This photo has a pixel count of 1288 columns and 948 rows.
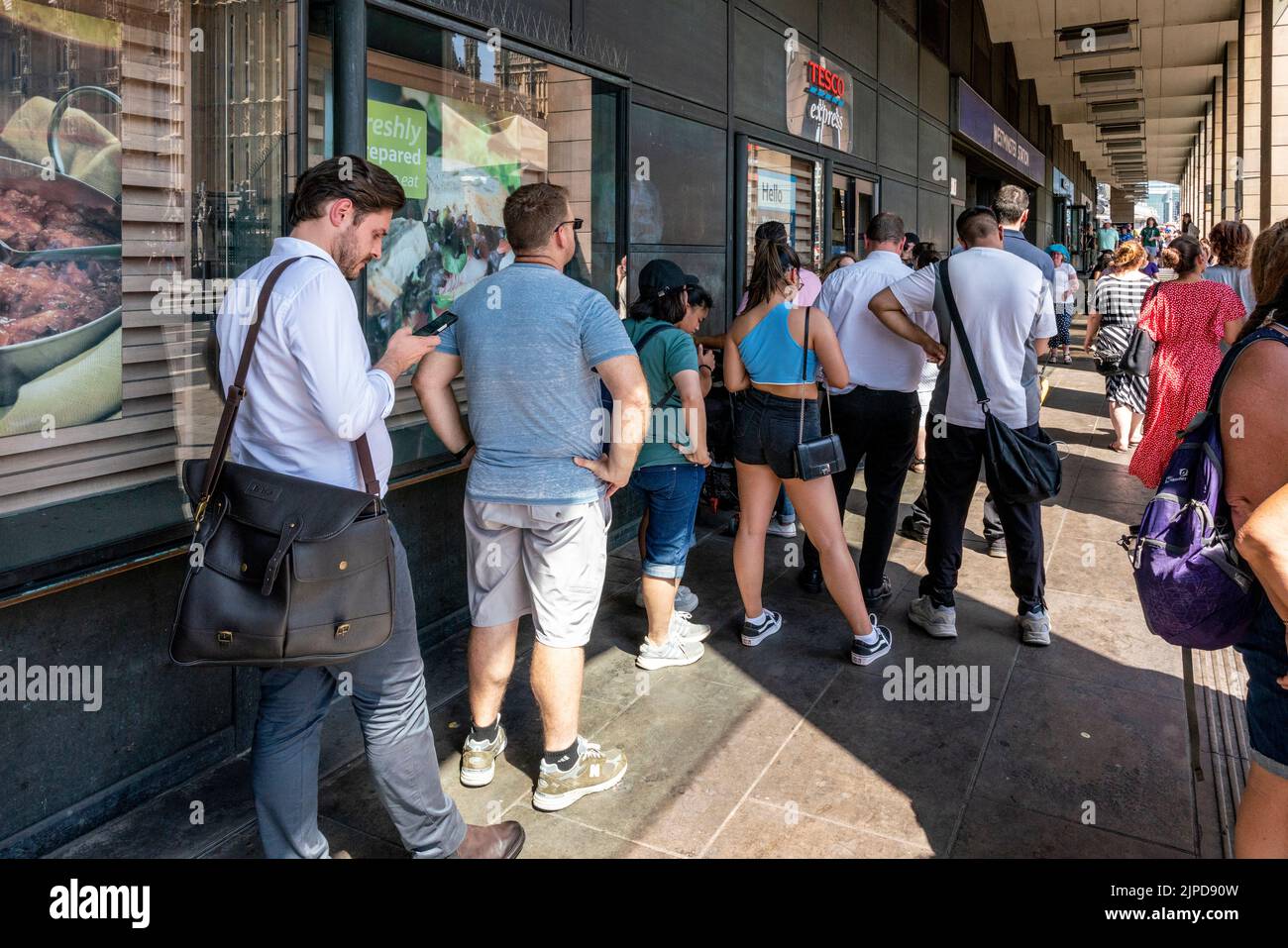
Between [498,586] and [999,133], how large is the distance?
16317mm

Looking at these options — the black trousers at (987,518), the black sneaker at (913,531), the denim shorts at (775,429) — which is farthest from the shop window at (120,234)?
the black sneaker at (913,531)

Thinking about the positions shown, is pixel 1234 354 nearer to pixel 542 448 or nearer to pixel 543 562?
pixel 542 448

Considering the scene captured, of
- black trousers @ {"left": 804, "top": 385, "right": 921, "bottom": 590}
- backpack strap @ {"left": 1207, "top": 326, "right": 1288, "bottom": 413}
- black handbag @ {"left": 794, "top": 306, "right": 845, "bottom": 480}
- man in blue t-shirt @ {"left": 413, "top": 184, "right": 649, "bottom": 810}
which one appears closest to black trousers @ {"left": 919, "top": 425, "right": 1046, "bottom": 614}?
black trousers @ {"left": 804, "top": 385, "right": 921, "bottom": 590}

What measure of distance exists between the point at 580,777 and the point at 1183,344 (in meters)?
4.91

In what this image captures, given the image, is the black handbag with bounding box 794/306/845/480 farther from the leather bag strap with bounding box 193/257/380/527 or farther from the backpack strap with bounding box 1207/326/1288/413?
the leather bag strap with bounding box 193/257/380/527

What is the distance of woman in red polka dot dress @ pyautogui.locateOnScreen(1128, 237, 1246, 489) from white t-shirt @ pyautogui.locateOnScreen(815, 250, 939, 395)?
1.93 meters

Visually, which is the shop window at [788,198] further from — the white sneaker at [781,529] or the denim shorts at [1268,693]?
the denim shorts at [1268,693]

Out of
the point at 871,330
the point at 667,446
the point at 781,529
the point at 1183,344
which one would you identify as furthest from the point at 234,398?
the point at 1183,344

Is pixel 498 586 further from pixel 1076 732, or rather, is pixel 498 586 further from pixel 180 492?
pixel 1076 732

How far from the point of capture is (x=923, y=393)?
25.3ft

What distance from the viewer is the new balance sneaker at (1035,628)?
14.7 feet

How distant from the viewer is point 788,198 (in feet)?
27.2

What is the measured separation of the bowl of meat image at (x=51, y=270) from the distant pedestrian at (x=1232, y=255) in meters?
6.28
